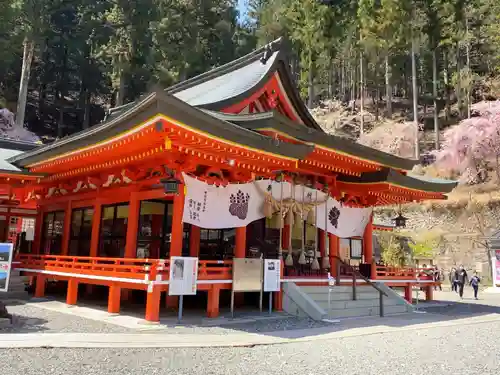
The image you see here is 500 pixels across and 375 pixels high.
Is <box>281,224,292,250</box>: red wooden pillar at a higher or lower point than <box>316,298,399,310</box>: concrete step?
higher

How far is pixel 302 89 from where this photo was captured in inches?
1597

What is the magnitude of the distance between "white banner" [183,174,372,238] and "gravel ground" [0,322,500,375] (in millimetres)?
4261

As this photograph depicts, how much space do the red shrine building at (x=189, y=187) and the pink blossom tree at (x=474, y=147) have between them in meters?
22.5

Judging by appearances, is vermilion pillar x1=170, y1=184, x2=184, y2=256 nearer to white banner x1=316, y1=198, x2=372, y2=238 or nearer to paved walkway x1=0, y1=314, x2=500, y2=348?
paved walkway x1=0, y1=314, x2=500, y2=348

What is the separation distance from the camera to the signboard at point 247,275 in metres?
10.5

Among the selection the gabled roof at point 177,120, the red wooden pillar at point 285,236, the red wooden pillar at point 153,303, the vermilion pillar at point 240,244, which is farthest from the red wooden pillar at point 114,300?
the red wooden pillar at point 285,236

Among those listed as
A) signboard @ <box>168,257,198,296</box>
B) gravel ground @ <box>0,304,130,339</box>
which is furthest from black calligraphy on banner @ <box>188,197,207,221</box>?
gravel ground @ <box>0,304,130,339</box>

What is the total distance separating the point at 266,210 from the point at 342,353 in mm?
5709

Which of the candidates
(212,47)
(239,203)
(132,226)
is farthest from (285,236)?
(212,47)

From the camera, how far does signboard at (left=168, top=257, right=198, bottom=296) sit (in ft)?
30.7

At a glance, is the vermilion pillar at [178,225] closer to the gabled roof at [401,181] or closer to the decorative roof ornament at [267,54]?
the gabled roof at [401,181]

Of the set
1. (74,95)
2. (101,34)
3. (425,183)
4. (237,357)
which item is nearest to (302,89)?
(101,34)

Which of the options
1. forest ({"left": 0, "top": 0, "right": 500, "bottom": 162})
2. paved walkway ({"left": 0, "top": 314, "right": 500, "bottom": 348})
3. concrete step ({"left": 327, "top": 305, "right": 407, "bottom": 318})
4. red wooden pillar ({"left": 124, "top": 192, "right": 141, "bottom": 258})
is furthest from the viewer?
forest ({"left": 0, "top": 0, "right": 500, "bottom": 162})

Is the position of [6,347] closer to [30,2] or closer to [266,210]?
[266,210]
